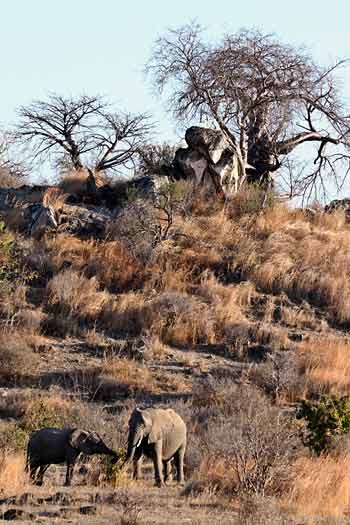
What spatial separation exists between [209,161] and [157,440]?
16469 mm

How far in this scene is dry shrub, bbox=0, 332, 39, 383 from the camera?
1994 centimetres

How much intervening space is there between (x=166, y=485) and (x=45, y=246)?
1309cm

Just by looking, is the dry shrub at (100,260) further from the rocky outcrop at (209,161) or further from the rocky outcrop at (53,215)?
the rocky outcrop at (209,161)

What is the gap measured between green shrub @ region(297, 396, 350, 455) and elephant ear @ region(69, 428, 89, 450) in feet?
11.5

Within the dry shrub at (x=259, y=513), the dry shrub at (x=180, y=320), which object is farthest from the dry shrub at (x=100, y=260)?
the dry shrub at (x=259, y=513)

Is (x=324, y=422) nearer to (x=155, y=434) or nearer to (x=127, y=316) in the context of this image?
(x=155, y=434)

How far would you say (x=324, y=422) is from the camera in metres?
14.7

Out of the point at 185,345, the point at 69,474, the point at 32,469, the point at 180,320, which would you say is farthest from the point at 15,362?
the point at 69,474

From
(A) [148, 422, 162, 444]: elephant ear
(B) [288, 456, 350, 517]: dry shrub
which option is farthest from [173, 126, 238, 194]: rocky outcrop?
(A) [148, 422, 162, 444]: elephant ear

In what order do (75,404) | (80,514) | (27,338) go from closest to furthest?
(80,514)
(75,404)
(27,338)

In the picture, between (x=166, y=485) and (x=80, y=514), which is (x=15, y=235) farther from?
(x=80, y=514)

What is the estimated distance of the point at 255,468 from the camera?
1180cm

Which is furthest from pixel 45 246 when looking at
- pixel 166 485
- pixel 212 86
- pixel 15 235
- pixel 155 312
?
pixel 166 485

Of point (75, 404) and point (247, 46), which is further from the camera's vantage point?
point (247, 46)
